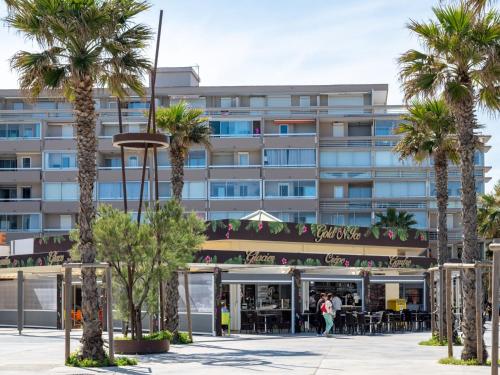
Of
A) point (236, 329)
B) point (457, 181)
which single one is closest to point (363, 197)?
point (457, 181)

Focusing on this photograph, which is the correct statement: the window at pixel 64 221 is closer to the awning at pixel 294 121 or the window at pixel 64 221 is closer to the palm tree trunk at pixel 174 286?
the awning at pixel 294 121

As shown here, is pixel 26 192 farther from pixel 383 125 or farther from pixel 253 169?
pixel 383 125

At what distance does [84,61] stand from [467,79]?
9.49m

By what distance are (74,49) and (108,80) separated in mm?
1703

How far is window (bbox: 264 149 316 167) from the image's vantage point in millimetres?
79312

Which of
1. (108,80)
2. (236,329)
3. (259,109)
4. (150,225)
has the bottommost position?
(236,329)

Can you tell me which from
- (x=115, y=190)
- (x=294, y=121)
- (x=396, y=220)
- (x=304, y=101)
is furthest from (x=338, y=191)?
(x=115, y=190)

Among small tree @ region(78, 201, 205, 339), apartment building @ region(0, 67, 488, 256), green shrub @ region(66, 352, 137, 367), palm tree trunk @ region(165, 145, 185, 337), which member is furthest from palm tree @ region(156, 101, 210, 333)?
apartment building @ region(0, 67, 488, 256)

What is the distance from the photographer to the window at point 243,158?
8006 cm

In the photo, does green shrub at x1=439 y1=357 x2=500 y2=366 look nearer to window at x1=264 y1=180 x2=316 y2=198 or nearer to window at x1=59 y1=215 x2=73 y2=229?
window at x1=264 y1=180 x2=316 y2=198

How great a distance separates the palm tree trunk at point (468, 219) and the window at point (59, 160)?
192 ft

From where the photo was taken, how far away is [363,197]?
8262 cm

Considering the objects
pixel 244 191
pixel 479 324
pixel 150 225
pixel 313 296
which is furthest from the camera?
pixel 244 191

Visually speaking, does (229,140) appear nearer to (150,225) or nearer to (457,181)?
(457,181)
